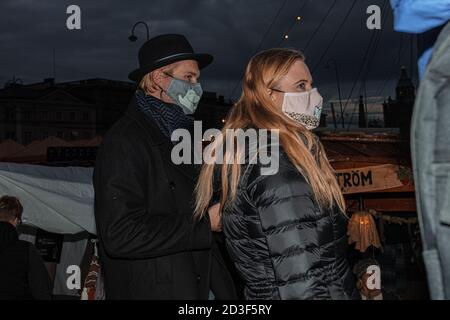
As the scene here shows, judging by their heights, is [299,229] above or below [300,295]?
above

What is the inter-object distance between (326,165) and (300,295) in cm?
61

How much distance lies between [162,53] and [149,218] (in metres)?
1.02

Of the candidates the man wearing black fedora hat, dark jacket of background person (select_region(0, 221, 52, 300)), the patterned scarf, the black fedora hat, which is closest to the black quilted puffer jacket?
the man wearing black fedora hat

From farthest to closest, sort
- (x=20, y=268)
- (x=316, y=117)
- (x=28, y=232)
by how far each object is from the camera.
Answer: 1. (x=28, y=232)
2. (x=20, y=268)
3. (x=316, y=117)

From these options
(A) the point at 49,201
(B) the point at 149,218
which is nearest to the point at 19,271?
(A) the point at 49,201

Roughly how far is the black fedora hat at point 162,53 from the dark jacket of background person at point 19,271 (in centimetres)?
284

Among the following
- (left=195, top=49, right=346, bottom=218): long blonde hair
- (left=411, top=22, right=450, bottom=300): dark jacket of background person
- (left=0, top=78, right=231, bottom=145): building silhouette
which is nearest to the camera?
(left=411, top=22, right=450, bottom=300): dark jacket of background person

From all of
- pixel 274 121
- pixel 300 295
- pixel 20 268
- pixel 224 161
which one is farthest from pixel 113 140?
pixel 20 268

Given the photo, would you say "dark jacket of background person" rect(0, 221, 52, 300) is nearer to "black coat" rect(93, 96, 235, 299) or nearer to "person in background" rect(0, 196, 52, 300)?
"person in background" rect(0, 196, 52, 300)

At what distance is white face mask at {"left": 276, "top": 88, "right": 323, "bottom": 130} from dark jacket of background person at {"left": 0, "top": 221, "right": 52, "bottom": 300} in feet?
11.9

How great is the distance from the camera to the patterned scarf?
307 centimetres

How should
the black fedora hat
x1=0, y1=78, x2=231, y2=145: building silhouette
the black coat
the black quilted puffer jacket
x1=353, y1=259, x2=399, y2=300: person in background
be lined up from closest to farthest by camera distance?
the black quilted puffer jacket → the black coat → the black fedora hat → x1=353, y1=259, x2=399, y2=300: person in background → x1=0, y1=78, x2=231, y2=145: building silhouette
